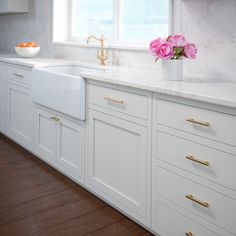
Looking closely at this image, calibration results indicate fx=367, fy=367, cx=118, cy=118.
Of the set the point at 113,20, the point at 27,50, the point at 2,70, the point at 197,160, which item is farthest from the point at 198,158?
the point at 2,70

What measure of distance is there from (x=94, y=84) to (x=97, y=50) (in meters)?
1.06

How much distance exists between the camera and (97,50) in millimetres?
3328

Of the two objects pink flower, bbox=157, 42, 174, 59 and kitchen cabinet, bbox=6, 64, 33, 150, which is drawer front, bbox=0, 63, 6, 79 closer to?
kitchen cabinet, bbox=6, 64, 33, 150

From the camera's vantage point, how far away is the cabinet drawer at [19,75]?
3.27m

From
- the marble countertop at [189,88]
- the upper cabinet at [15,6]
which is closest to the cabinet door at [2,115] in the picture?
the upper cabinet at [15,6]

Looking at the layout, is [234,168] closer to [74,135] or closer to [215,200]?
[215,200]

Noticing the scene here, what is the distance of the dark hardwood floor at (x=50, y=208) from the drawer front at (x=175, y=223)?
18 centimetres

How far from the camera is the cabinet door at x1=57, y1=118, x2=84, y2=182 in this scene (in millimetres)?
2570

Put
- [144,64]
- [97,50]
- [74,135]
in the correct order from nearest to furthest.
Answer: [74,135] < [144,64] < [97,50]

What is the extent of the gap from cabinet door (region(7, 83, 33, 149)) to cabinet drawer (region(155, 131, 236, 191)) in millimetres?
1772

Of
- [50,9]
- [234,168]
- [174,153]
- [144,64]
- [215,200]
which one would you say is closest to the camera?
[234,168]

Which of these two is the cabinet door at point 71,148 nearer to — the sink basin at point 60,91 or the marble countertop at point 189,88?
the sink basin at point 60,91

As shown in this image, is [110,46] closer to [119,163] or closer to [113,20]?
[113,20]

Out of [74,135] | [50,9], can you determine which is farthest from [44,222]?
[50,9]
